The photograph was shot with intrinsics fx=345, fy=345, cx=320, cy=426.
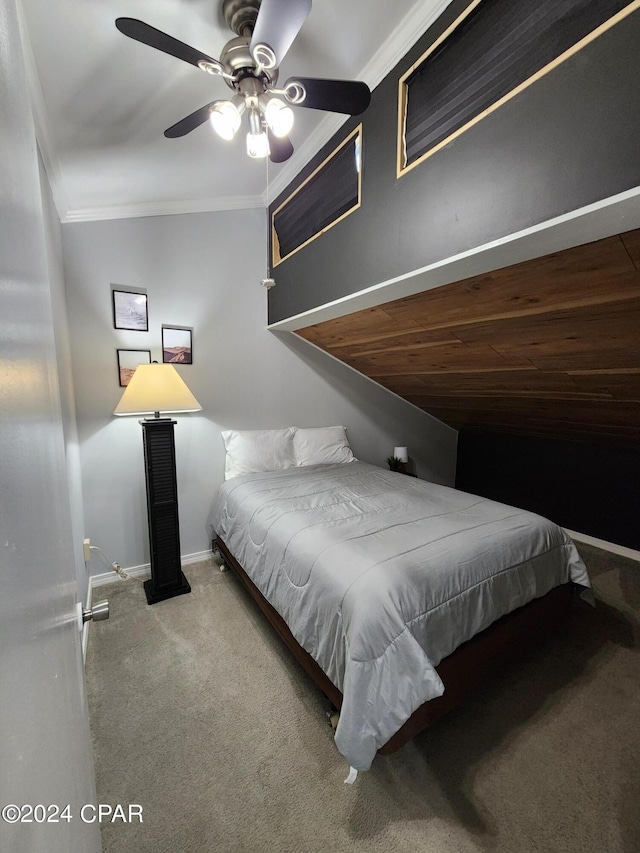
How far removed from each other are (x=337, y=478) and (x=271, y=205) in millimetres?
2242

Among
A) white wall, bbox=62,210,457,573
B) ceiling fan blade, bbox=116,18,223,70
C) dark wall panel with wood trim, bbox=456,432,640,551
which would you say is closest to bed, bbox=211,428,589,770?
white wall, bbox=62,210,457,573

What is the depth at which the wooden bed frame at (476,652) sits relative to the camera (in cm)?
130

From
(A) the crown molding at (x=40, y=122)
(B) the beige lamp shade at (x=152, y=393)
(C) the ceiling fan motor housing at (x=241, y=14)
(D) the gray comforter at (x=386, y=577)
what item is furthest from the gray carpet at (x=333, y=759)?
(C) the ceiling fan motor housing at (x=241, y=14)

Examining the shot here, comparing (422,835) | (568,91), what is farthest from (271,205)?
(422,835)

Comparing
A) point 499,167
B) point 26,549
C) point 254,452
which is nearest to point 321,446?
point 254,452

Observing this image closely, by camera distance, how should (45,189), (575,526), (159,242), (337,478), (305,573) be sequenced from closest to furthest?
(305,573) < (45,189) < (159,242) < (337,478) < (575,526)

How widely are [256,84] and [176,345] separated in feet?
5.56

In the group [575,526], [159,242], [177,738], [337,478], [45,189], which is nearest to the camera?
[177,738]

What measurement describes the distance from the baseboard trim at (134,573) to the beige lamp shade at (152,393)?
1.22 metres

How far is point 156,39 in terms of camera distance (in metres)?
1.05

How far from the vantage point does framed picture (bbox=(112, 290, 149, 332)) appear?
2.38m

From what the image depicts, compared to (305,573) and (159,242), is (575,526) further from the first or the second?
(159,242)

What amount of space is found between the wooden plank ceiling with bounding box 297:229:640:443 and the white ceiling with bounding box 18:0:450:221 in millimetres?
1103

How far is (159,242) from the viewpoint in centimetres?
250
